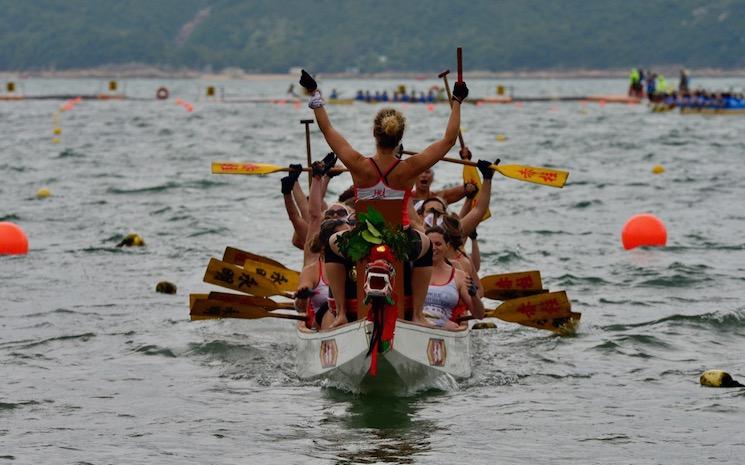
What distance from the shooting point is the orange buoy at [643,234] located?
1955 centimetres

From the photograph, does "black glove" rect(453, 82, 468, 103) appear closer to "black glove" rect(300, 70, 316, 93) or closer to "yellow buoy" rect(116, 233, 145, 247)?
"black glove" rect(300, 70, 316, 93)

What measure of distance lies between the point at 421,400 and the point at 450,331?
61 cm

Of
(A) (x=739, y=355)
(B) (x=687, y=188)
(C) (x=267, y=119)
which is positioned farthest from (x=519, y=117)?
(A) (x=739, y=355)

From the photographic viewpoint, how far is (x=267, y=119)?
6188 cm

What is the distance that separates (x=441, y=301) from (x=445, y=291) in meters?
0.10

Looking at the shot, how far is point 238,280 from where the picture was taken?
547 inches

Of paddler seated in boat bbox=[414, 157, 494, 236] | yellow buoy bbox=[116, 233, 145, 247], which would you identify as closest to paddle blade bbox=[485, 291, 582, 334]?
paddler seated in boat bbox=[414, 157, 494, 236]

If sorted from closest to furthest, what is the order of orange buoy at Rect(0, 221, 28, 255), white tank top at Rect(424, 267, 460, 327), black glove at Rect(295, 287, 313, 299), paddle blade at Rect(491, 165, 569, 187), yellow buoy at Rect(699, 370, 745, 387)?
yellow buoy at Rect(699, 370, 745, 387), white tank top at Rect(424, 267, 460, 327), black glove at Rect(295, 287, 313, 299), paddle blade at Rect(491, 165, 569, 187), orange buoy at Rect(0, 221, 28, 255)

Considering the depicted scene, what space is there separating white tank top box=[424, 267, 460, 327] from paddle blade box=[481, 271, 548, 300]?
7.31ft

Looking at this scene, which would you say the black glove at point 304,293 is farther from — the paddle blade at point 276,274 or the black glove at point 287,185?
the paddle blade at point 276,274

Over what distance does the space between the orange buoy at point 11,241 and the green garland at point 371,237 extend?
9825 mm

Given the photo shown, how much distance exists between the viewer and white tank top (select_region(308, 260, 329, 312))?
38.4ft

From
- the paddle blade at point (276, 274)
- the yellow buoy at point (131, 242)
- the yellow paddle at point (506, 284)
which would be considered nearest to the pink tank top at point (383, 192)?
the yellow paddle at point (506, 284)

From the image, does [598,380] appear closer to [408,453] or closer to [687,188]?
[408,453]
